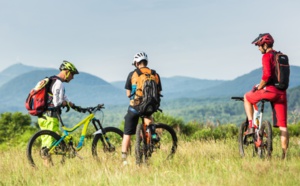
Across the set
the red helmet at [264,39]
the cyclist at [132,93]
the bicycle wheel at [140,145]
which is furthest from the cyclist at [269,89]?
the bicycle wheel at [140,145]

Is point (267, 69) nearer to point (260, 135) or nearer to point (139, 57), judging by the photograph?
point (260, 135)

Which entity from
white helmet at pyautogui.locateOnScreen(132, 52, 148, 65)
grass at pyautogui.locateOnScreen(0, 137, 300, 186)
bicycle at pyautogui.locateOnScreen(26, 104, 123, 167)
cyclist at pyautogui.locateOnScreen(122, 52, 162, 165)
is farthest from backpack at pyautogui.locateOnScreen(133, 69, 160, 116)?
bicycle at pyautogui.locateOnScreen(26, 104, 123, 167)

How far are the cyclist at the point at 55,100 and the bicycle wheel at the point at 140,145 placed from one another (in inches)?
59.9

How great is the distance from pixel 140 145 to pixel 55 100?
1.82 metres

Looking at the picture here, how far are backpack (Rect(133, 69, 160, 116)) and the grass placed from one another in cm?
99

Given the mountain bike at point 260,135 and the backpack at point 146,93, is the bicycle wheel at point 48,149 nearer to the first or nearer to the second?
the backpack at point 146,93

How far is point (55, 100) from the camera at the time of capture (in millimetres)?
8688

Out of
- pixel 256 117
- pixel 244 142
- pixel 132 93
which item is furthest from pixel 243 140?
pixel 132 93

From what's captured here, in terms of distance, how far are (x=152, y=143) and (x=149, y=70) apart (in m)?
1.30

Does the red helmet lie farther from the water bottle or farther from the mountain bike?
the water bottle

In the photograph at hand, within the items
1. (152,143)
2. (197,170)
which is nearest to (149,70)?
(152,143)

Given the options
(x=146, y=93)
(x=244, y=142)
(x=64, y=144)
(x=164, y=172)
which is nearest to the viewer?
(x=164, y=172)

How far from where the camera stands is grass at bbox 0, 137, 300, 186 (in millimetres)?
6492

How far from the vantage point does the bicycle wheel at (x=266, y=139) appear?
8.26 meters
